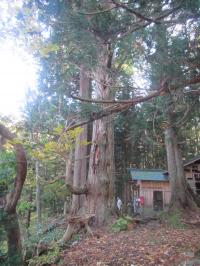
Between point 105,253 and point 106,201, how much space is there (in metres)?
3.33

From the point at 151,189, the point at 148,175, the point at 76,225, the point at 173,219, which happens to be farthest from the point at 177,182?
the point at 151,189

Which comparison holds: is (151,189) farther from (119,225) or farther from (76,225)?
(76,225)

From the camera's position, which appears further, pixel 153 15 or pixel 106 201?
pixel 106 201

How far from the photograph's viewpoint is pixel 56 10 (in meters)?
3.68

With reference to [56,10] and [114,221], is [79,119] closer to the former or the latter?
[56,10]

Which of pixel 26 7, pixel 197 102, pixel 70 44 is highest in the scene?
pixel 26 7

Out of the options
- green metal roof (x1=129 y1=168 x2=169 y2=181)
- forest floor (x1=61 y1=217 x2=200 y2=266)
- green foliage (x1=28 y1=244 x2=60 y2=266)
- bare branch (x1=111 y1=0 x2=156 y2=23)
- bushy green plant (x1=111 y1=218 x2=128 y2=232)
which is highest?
bare branch (x1=111 y1=0 x2=156 y2=23)

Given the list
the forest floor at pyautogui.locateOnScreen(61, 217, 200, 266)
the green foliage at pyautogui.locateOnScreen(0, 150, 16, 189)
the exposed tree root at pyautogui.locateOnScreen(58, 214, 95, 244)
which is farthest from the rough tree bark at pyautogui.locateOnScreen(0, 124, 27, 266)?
the exposed tree root at pyautogui.locateOnScreen(58, 214, 95, 244)

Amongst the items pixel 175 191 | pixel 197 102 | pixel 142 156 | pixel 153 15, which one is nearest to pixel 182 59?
pixel 153 15

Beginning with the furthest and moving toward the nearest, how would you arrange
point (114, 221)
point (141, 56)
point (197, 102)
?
point (114, 221) < point (197, 102) < point (141, 56)

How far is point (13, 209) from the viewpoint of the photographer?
20.5 ft

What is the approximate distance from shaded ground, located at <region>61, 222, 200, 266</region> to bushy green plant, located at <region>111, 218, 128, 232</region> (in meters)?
0.31

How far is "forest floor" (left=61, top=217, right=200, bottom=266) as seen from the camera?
17.4ft

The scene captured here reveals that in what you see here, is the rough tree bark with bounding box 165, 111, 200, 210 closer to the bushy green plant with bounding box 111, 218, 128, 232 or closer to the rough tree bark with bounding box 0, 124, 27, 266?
the bushy green plant with bounding box 111, 218, 128, 232
